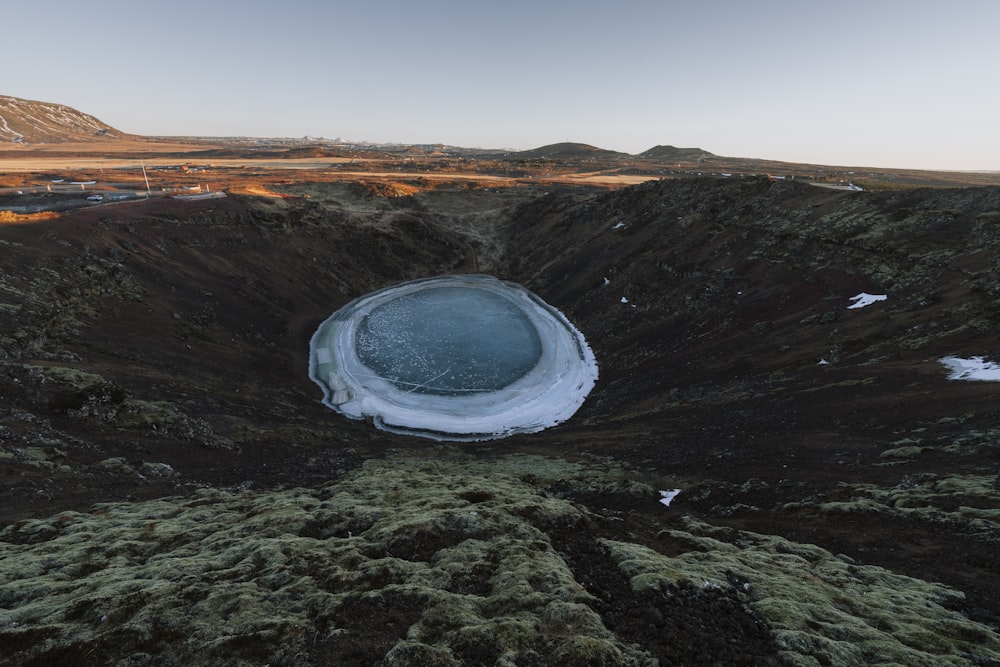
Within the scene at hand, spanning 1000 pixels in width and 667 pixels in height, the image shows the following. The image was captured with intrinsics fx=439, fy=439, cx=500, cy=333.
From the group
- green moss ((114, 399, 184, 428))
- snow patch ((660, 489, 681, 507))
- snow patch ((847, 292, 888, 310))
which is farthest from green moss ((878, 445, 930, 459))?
green moss ((114, 399, 184, 428))

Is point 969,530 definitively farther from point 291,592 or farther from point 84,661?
point 84,661

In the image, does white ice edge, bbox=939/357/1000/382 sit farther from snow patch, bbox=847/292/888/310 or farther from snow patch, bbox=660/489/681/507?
snow patch, bbox=660/489/681/507

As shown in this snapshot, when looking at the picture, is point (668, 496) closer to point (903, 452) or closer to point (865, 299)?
point (903, 452)

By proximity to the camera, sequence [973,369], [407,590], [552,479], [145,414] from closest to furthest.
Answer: [407,590], [973,369], [552,479], [145,414]

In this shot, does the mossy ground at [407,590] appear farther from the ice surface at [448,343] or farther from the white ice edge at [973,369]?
the ice surface at [448,343]

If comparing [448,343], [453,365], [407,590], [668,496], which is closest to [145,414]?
[407,590]

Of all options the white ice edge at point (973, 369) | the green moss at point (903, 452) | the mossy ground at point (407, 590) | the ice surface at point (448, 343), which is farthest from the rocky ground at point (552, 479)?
the ice surface at point (448, 343)
